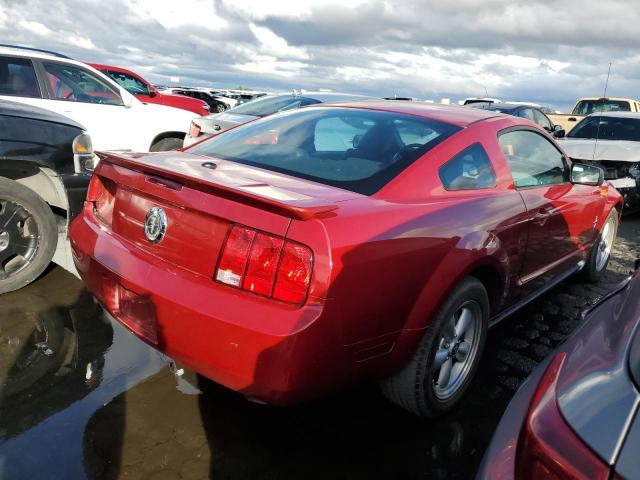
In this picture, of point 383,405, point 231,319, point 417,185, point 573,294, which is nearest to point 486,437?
point 383,405

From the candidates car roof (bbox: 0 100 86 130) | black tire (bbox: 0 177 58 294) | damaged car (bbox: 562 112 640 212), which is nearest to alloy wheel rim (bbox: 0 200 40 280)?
black tire (bbox: 0 177 58 294)

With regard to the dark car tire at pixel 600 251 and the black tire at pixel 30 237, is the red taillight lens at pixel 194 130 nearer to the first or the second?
the black tire at pixel 30 237

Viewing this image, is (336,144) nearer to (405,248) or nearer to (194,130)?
(405,248)

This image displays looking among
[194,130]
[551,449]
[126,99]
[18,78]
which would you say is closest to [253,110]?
[194,130]

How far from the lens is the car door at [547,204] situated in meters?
3.14

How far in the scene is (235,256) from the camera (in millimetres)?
1991

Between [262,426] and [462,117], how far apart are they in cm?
203

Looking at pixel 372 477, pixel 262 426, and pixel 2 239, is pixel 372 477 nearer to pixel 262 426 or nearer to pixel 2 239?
pixel 262 426

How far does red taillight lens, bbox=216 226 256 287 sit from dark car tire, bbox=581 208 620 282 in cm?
355

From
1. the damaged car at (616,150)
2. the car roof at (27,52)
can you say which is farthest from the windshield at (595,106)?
the car roof at (27,52)

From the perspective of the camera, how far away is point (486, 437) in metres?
2.55

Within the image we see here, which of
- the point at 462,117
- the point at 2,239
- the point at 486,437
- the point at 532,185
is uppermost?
the point at 462,117

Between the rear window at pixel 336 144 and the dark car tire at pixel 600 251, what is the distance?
8.12 ft

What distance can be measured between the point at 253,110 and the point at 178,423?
614 centimetres
